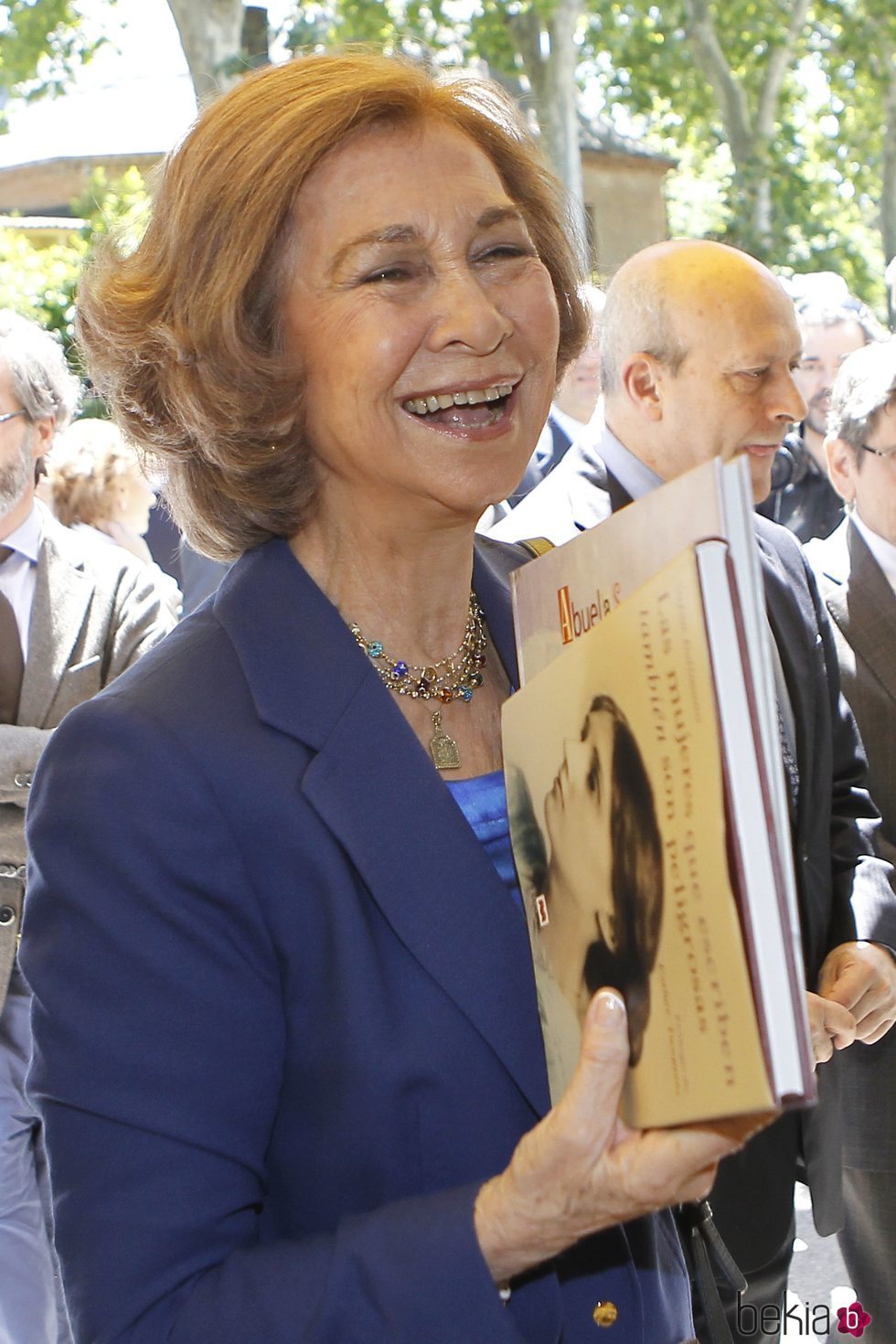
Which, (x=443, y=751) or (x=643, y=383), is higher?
(x=643, y=383)

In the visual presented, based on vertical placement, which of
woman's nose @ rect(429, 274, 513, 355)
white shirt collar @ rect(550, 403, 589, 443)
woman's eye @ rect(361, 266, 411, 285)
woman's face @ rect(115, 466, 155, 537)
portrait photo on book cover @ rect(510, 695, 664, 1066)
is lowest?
portrait photo on book cover @ rect(510, 695, 664, 1066)

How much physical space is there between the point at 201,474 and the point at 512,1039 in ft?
2.53

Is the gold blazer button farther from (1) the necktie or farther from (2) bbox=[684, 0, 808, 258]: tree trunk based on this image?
(2) bbox=[684, 0, 808, 258]: tree trunk

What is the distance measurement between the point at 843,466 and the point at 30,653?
195 cm

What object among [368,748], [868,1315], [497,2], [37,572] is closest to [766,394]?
[37,572]

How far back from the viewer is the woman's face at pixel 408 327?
1.66 meters

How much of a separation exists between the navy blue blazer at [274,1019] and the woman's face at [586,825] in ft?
0.65

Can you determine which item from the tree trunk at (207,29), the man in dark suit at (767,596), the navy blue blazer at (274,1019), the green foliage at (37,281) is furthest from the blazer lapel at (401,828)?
the tree trunk at (207,29)

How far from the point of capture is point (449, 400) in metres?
1.68

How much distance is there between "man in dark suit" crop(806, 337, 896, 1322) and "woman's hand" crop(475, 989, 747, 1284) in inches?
76.7

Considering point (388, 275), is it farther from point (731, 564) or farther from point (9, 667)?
point (9, 667)

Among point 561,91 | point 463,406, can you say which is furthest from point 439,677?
point 561,91

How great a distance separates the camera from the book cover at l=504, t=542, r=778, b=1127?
1.01 meters

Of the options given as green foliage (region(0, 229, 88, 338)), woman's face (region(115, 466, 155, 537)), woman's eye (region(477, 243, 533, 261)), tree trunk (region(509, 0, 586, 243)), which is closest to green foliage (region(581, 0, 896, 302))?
tree trunk (region(509, 0, 586, 243))
